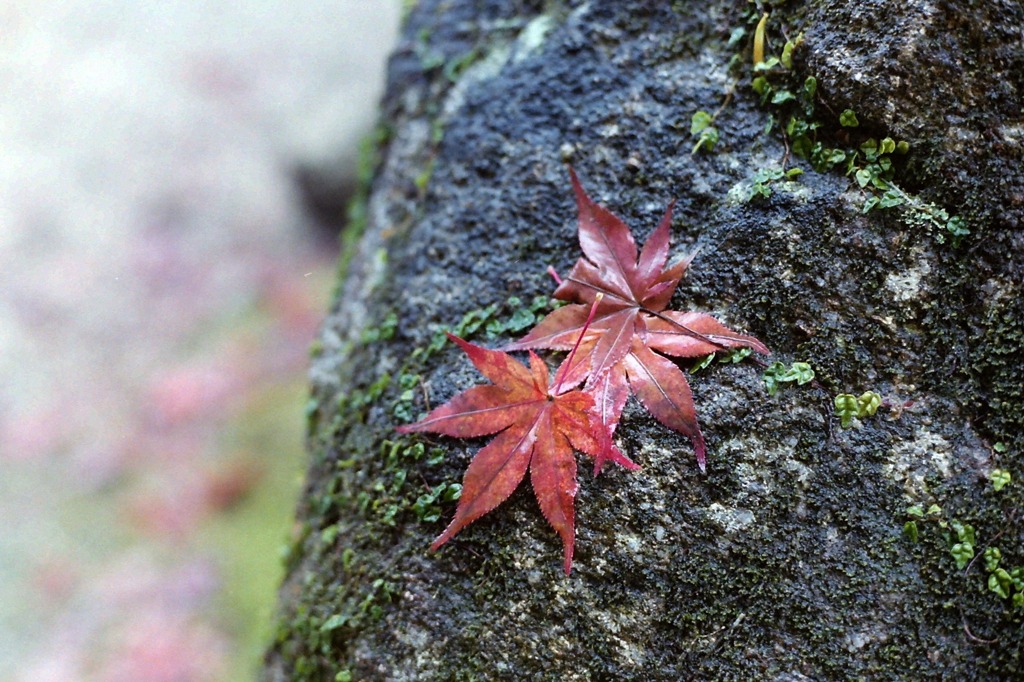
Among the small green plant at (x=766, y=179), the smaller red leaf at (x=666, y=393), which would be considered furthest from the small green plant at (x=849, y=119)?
the smaller red leaf at (x=666, y=393)

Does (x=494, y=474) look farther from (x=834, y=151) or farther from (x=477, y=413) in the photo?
(x=834, y=151)

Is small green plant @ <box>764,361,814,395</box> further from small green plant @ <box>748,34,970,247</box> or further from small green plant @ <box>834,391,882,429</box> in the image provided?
small green plant @ <box>748,34,970,247</box>

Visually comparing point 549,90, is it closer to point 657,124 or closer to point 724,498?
point 657,124

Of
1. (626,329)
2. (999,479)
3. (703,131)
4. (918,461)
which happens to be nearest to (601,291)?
(626,329)

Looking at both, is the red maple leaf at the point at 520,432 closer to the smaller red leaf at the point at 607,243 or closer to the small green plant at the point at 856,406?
the smaller red leaf at the point at 607,243

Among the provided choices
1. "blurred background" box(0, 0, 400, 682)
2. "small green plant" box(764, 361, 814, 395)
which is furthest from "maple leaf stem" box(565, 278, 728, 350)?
"blurred background" box(0, 0, 400, 682)

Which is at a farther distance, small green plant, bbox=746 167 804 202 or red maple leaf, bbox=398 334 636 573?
small green plant, bbox=746 167 804 202
